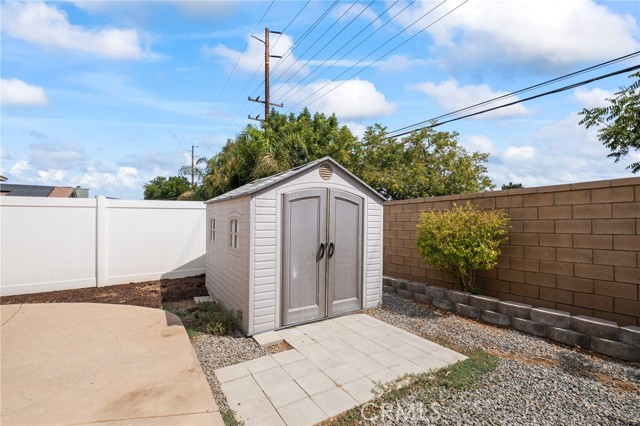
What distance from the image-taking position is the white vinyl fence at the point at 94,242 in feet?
20.6

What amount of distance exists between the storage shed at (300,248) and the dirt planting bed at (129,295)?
136 cm

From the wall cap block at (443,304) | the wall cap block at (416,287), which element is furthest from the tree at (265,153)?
the wall cap block at (443,304)

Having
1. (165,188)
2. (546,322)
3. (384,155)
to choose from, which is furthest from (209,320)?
(165,188)

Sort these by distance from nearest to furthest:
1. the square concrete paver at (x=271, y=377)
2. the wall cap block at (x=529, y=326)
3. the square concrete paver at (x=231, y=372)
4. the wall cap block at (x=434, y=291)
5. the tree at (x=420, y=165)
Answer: the square concrete paver at (x=271, y=377)
the square concrete paver at (x=231, y=372)
the wall cap block at (x=529, y=326)
the wall cap block at (x=434, y=291)
the tree at (x=420, y=165)

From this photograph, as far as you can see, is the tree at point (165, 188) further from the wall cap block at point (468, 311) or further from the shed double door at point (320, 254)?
the wall cap block at point (468, 311)

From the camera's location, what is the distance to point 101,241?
705cm

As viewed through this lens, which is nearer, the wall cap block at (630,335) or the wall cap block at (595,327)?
→ the wall cap block at (630,335)

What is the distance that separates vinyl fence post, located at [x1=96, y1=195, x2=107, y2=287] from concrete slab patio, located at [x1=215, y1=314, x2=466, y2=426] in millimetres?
5247

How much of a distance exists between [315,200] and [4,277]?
21.9 ft

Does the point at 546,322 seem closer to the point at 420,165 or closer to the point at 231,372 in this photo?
the point at 231,372

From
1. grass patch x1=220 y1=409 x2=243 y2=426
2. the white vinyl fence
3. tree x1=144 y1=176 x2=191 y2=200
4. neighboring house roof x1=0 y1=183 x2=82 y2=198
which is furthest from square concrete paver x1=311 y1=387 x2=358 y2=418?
tree x1=144 y1=176 x2=191 y2=200

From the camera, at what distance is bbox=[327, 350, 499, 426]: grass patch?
8.20ft

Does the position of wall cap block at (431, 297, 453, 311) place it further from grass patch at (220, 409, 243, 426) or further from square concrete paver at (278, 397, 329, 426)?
grass patch at (220, 409, 243, 426)

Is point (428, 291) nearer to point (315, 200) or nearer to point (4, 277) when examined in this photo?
point (315, 200)
